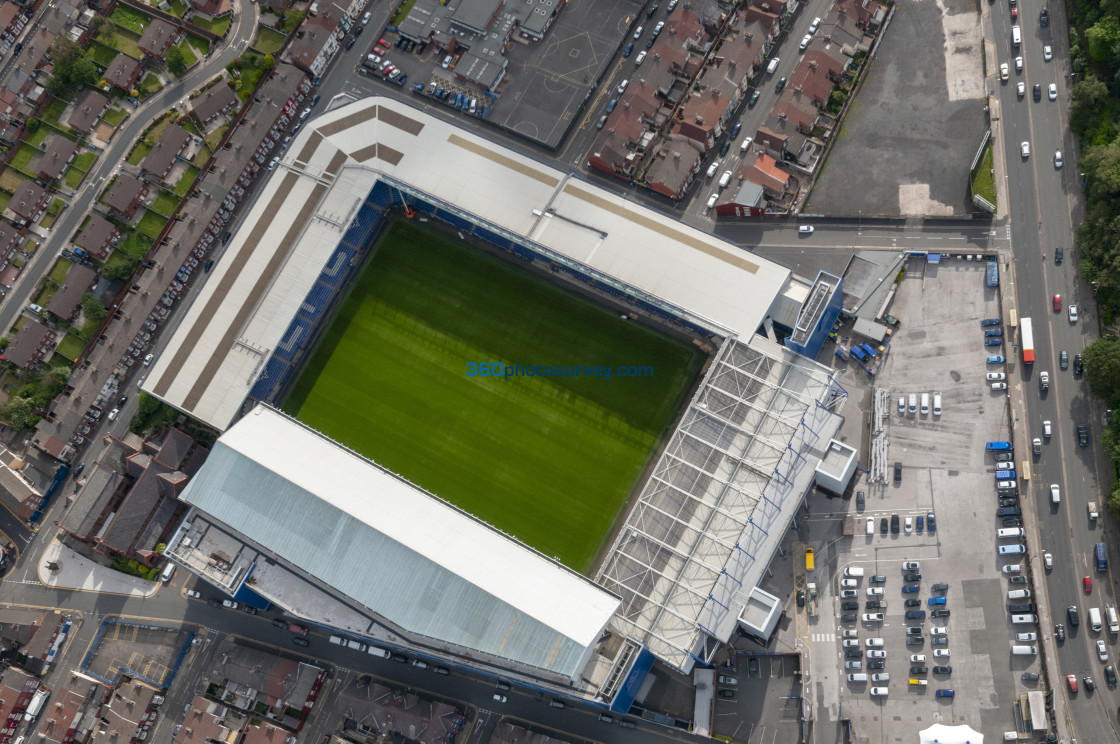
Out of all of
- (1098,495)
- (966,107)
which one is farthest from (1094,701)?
(966,107)

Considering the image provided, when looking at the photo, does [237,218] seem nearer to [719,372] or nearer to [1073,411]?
[719,372]

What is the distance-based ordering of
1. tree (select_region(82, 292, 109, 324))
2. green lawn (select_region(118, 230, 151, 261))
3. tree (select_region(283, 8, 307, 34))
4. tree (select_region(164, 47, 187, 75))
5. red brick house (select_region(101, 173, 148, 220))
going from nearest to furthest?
tree (select_region(82, 292, 109, 324))
red brick house (select_region(101, 173, 148, 220))
green lawn (select_region(118, 230, 151, 261))
tree (select_region(164, 47, 187, 75))
tree (select_region(283, 8, 307, 34))

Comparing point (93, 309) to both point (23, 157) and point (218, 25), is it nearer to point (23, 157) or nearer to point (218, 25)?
point (23, 157)

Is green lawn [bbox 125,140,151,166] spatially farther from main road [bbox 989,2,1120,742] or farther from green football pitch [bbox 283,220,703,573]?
main road [bbox 989,2,1120,742]

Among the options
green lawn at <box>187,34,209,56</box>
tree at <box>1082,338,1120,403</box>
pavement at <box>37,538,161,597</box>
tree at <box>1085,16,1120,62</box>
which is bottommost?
pavement at <box>37,538,161,597</box>

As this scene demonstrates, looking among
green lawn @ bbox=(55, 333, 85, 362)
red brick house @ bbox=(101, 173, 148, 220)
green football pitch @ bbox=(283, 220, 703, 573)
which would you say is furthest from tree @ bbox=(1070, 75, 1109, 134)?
green lawn @ bbox=(55, 333, 85, 362)

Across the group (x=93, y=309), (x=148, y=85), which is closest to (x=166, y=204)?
(x=93, y=309)
